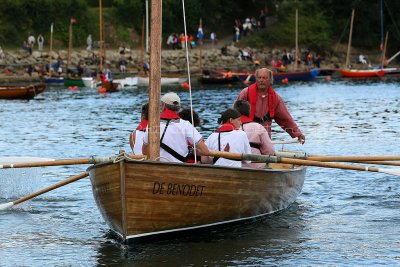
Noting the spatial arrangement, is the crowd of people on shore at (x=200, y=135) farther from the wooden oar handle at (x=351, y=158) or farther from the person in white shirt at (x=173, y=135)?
the wooden oar handle at (x=351, y=158)

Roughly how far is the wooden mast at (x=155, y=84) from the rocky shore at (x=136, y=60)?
210 feet

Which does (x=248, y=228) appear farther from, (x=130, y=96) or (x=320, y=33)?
(x=320, y=33)

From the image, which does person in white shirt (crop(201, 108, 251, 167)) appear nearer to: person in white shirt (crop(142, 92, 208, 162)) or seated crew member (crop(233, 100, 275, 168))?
person in white shirt (crop(142, 92, 208, 162))

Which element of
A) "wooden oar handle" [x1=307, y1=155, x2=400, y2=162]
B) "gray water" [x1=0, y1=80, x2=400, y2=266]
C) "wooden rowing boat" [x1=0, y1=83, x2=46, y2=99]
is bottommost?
"wooden rowing boat" [x1=0, y1=83, x2=46, y2=99]

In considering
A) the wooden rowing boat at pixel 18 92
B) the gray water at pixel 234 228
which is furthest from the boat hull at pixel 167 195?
the wooden rowing boat at pixel 18 92

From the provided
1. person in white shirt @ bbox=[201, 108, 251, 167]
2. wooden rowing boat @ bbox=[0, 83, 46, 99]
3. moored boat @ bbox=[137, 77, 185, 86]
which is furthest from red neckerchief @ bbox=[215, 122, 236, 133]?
moored boat @ bbox=[137, 77, 185, 86]

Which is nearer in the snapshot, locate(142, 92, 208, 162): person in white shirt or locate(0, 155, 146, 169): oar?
locate(0, 155, 146, 169): oar

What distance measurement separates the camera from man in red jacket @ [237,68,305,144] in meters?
18.1

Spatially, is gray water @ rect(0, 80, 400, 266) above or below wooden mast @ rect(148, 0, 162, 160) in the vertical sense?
below

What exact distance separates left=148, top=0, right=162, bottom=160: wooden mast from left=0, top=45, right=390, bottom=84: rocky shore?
63951 mm

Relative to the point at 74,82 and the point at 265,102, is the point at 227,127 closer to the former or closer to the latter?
the point at 265,102

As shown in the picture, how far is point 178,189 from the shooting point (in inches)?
556

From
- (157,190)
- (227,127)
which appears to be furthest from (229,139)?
(157,190)

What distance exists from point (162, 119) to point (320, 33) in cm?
8781
